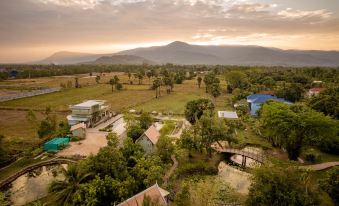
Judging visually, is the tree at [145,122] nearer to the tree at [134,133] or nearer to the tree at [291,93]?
the tree at [134,133]

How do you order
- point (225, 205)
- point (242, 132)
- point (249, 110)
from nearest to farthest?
point (225, 205) < point (242, 132) < point (249, 110)

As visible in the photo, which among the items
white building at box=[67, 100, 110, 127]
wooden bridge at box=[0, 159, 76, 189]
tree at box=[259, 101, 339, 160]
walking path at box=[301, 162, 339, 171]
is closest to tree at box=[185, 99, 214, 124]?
tree at box=[259, 101, 339, 160]

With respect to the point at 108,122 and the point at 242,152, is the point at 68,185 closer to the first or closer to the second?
the point at 242,152

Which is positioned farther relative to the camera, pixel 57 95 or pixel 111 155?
pixel 57 95

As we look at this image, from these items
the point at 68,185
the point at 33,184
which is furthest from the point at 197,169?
the point at 33,184

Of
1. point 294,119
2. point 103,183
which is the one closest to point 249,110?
point 294,119

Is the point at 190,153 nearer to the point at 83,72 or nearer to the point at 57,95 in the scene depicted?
the point at 57,95

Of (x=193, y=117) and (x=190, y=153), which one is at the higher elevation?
(x=193, y=117)
